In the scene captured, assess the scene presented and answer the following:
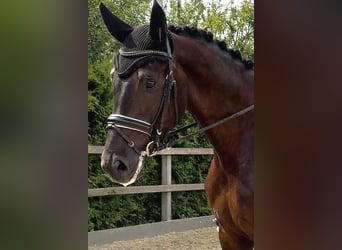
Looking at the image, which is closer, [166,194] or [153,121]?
[153,121]

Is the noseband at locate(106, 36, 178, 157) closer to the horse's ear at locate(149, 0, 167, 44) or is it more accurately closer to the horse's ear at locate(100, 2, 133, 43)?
the horse's ear at locate(149, 0, 167, 44)

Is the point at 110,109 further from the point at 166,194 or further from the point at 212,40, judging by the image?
the point at 212,40

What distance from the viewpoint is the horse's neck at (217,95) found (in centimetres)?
167

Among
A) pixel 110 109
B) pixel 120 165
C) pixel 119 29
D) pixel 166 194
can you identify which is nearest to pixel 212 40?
pixel 119 29

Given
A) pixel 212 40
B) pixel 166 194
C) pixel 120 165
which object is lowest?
pixel 166 194

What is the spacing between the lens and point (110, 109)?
11.4 ft

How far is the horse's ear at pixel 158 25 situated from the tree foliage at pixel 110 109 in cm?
178

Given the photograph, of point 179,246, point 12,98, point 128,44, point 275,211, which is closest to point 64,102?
point 12,98

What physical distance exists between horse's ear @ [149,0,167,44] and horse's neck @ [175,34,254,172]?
0.27ft

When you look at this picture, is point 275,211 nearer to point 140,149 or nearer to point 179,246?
A: point 140,149

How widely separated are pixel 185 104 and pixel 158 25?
288 millimetres

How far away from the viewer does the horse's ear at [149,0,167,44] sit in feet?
5.26

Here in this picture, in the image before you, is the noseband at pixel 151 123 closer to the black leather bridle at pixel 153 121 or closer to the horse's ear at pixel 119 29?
the black leather bridle at pixel 153 121

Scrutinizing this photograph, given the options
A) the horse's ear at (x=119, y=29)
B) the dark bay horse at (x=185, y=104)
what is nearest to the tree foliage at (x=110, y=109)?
the horse's ear at (x=119, y=29)
